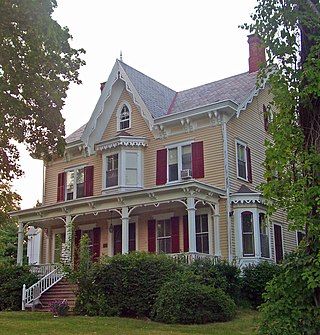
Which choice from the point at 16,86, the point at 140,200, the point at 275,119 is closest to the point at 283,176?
the point at 275,119

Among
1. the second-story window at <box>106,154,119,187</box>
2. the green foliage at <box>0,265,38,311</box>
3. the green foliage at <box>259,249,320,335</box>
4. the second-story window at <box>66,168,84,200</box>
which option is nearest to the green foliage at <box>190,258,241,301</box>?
the second-story window at <box>106,154,119,187</box>

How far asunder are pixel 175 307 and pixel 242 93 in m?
11.7

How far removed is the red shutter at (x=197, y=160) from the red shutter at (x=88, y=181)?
19.4 ft

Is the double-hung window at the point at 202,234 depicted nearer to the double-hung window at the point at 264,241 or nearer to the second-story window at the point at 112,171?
the double-hung window at the point at 264,241

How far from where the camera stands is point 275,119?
682cm

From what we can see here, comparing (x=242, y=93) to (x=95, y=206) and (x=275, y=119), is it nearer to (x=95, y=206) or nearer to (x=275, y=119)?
(x=95, y=206)

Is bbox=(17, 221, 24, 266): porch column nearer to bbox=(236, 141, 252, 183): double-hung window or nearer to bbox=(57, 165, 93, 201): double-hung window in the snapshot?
bbox=(57, 165, 93, 201): double-hung window

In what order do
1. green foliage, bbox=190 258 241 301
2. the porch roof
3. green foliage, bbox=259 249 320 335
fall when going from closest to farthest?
green foliage, bbox=259 249 320 335
green foliage, bbox=190 258 241 301
the porch roof

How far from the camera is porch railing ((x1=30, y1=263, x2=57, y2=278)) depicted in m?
21.4

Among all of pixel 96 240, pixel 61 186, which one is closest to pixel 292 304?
pixel 96 240

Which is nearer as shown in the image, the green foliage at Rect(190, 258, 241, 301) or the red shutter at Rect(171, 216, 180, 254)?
the green foliage at Rect(190, 258, 241, 301)

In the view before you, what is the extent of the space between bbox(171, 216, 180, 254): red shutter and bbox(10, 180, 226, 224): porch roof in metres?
1.83

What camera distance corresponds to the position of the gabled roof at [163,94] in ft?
75.0

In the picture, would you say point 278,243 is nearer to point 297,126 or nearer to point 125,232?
point 125,232
